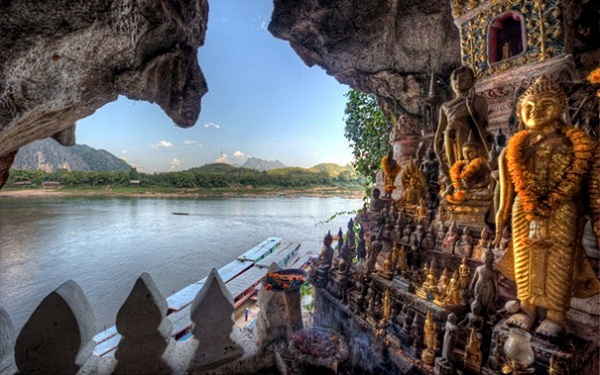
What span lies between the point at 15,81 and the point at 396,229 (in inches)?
274

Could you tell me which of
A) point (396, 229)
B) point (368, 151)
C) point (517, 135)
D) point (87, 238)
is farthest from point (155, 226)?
point (517, 135)

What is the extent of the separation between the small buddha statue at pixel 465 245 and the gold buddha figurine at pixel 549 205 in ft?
4.24

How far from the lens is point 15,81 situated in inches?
150

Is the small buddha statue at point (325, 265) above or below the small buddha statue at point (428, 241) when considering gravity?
below

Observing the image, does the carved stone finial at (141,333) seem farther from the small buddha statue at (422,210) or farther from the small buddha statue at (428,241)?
the small buddha statue at (422,210)

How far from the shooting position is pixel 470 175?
14.3 ft

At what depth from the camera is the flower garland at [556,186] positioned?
2.22m

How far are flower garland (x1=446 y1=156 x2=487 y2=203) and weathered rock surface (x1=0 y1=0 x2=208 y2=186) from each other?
22.6ft

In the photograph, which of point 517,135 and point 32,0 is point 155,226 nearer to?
point 32,0

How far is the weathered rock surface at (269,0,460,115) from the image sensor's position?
848 centimetres

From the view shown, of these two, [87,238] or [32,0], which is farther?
[87,238]

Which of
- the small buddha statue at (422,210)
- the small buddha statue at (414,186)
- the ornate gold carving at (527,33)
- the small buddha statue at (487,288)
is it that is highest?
the ornate gold carving at (527,33)

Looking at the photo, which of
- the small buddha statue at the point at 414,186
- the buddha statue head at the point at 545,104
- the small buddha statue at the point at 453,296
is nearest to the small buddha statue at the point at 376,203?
the small buddha statue at the point at 414,186

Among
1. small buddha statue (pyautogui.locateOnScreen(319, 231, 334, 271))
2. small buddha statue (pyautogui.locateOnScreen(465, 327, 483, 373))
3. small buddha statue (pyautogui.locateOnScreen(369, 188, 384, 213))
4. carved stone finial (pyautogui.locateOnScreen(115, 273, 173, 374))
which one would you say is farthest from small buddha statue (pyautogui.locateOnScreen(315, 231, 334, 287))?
carved stone finial (pyautogui.locateOnScreen(115, 273, 173, 374))
